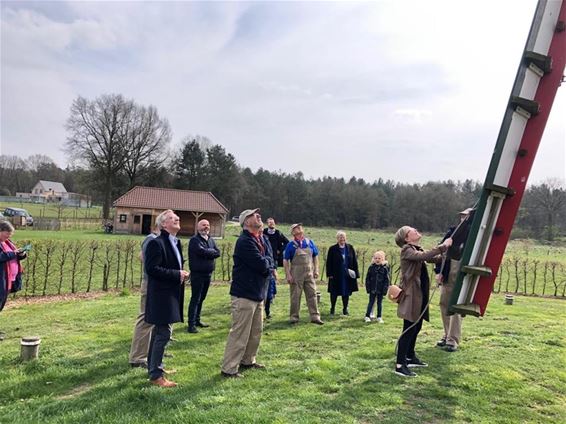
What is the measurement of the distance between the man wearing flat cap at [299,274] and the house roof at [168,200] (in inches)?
1400

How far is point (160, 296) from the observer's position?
15.9 ft

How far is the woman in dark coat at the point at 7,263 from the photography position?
21.4 ft

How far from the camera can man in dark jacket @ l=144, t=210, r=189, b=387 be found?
188 inches

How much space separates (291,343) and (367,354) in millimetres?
1231

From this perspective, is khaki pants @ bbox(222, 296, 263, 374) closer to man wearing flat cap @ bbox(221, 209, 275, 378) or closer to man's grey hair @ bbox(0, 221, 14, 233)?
man wearing flat cap @ bbox(221, 209, 275, 378)

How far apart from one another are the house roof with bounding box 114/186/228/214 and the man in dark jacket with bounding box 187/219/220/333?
35.7 metres

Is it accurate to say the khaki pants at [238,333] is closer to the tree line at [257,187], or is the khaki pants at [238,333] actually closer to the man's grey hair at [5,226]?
the man's grey hair at [5,226]

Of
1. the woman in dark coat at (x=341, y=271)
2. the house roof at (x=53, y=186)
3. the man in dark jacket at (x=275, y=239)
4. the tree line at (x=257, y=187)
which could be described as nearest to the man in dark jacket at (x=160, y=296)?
the man in dark jacket at (x=275, y=239)

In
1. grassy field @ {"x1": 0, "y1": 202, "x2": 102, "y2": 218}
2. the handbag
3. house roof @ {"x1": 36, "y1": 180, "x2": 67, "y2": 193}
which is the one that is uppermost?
the handbag

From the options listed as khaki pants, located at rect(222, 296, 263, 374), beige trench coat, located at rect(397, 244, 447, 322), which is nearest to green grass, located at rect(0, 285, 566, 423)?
khaki pants, located at rect(222, 296, 263, 374)

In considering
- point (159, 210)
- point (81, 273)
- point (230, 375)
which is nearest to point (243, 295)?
point (230, 375)

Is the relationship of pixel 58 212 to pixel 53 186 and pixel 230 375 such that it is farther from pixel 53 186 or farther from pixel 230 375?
pixel 53 186

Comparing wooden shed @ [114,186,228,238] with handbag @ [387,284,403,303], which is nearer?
handbag @ [387,284,403,303]

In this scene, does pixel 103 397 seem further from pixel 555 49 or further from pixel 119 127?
pixel 119 127
